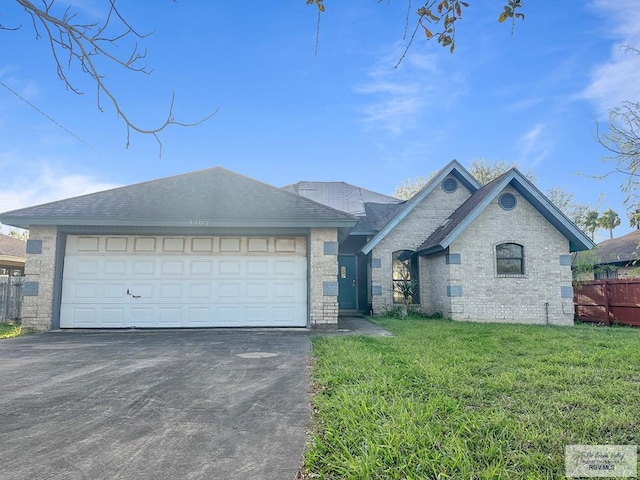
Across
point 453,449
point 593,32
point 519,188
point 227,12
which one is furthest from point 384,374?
point 519,188

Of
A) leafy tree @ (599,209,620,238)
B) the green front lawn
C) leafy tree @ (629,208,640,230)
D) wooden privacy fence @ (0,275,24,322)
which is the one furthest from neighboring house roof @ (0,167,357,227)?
leafy tree @ (599,209,620,238)

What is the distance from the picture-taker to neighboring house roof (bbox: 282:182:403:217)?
18.9m

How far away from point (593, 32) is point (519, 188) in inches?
248

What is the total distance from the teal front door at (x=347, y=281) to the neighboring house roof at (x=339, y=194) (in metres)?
3.34

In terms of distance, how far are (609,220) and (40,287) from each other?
1702 inches

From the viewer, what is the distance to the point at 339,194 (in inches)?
794

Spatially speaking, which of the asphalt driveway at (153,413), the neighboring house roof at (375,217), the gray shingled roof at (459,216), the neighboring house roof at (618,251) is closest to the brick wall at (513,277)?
the gray shingled roof at (459,216)

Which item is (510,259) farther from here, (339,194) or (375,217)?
(339,194)

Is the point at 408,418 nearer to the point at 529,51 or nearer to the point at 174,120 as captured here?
the point at 174,120

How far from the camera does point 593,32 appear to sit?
681 cm

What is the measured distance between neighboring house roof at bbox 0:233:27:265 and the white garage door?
10192 millimetres

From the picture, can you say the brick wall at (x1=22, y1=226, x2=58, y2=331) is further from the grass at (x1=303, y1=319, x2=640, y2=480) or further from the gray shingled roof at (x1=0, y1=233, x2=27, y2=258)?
the gray shingled roof at (x1=0, y1=233, x2=27, y2=258)

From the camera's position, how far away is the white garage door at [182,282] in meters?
9.93

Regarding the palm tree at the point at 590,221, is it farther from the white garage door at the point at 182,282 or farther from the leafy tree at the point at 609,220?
the white garage door at the point at 182,282
